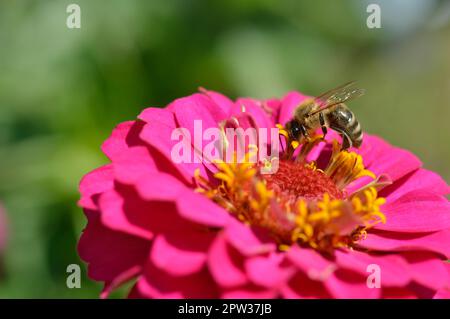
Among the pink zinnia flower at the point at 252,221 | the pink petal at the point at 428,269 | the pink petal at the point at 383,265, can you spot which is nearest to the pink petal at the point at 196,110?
the pink zinnia flower at the point at 252,221

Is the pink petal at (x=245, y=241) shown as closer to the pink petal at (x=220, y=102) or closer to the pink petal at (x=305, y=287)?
the pink petal at (x=305, y=287)

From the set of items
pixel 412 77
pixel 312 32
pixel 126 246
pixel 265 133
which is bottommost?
pixel 126 246

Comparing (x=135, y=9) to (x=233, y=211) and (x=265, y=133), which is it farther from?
(x=233, y=211)

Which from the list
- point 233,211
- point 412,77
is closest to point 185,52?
point 233,211

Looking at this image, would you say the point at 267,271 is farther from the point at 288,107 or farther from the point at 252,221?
the point at 288,107

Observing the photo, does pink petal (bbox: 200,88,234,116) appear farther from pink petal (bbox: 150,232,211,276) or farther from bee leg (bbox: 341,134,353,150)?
pink petal (bbox: 150,232,211,276)
